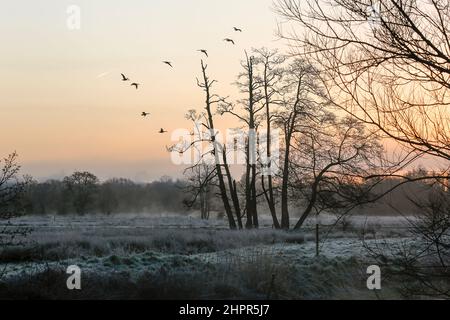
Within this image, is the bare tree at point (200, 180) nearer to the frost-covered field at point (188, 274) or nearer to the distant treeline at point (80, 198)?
the frost-covered field at point (188, 274)

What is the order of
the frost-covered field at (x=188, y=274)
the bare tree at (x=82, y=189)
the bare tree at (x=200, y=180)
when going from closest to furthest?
the frost-covered field at (x=188, y=274) < the bare tree at (x=200, y=180) < the bare tree at (x=82, y=189)

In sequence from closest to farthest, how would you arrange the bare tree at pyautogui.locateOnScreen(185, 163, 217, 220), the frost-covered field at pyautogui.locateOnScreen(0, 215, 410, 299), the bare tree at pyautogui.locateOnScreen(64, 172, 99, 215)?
the frost-covered field at pyautogui.locateOnScreen(0, 215, 410, 299)
the bare tree at pyautogui.locateOnScreen(185, 163, 217, 220)
the bare tree at pyautogui.locateOnScreen(64, 172, 99, 215)

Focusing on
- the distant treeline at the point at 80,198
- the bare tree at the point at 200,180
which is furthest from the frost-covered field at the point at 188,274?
the distant treeline at the point at 80,198

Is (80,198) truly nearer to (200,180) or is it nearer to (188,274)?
(200,180)

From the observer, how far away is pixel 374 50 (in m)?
Result: 5.82

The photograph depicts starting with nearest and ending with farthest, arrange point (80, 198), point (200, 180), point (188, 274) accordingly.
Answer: point (188, 274) < point (200, 180) < point (80, 198)

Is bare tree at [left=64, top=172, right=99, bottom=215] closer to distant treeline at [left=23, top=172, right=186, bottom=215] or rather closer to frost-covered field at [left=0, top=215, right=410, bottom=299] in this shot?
distant treeline at [left=23, top=172, right=186, bottom=215]

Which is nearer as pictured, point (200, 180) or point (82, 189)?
point (200, 180)

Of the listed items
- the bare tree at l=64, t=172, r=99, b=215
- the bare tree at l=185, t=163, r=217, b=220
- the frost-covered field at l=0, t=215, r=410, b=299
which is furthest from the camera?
the bare tree at l=64, t=172, r=99, b=215

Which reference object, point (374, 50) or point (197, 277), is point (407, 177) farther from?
point (197, 277)

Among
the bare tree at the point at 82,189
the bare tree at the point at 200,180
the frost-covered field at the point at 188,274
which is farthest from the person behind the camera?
the bare tree at the point at 82,189

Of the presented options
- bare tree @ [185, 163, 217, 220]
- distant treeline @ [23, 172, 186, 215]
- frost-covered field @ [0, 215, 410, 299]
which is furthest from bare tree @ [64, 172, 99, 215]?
frost-covered field @ [0, 215, 410, 299]

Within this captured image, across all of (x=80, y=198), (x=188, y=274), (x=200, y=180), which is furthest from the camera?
(x=80, y=198)

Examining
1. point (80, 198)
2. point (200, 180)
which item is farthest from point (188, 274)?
point (80, 198)
